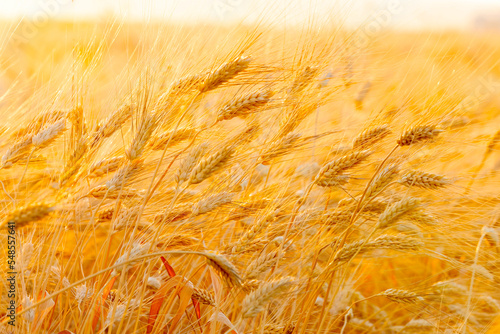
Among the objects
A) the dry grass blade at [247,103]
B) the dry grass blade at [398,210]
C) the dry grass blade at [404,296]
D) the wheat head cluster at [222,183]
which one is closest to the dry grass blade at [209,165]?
the wheat head cluster at [222,183]

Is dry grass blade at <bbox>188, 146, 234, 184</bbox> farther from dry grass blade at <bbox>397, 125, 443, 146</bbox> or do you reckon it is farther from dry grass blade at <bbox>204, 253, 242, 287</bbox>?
dry grass blade at <bbox>397, 125, 443, 146</bbox>

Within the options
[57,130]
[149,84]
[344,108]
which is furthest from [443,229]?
[344,108]

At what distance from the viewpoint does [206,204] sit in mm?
964

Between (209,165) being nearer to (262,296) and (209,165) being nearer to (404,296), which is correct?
(262,296)

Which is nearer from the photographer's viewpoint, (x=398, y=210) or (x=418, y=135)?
(x=398, y=210)

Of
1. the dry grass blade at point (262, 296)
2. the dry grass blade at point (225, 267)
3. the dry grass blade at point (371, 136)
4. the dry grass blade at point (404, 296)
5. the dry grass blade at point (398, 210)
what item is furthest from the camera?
the dry grass blade at point (371, 136)

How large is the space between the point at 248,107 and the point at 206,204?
0.26 m

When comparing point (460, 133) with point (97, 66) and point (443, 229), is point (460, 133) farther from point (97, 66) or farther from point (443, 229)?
point (97, 66)

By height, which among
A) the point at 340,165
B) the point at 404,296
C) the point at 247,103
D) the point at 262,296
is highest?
the point at 247,103

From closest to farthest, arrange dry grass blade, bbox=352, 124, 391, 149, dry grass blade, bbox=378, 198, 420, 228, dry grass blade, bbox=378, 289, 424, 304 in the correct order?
dry grass blade, bbox=378, 198, 420, 228, dry grass blade, bbox=378, 289, 424, 304, dry grass blade, bbox=352, 124, 391, 149

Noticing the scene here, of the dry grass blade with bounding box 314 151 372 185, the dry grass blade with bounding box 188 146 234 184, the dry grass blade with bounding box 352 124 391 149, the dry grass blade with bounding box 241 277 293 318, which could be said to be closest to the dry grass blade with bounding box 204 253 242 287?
the dry grass blade with bounding box 241 277 293 318

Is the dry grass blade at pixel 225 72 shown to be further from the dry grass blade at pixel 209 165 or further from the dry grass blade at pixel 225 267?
the dry grass blade at pixel 225 267

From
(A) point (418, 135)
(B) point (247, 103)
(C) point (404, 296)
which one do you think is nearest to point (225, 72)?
(B) point (247, 103)

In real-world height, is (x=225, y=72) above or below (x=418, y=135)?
above
